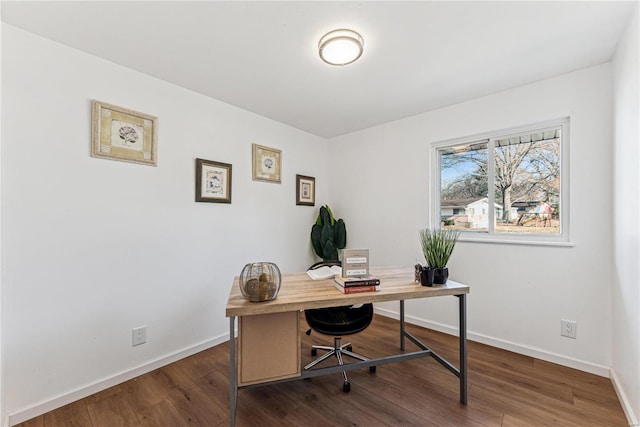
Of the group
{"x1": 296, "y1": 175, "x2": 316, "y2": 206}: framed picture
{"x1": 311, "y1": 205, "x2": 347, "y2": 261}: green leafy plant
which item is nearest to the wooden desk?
{"x1": 311, "y1": 205, "x2": 347, "y2": 261}: green leafy plant

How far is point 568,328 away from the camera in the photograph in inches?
86.7

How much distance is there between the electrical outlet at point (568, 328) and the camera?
7.14 ft

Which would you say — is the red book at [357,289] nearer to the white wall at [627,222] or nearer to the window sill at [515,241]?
the white wall at [627,222]

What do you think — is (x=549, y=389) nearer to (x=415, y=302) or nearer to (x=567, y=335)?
Answer: (x=567, y=335)

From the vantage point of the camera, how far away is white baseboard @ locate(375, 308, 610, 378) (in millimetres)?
2100

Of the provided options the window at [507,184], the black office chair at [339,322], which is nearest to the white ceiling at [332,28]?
the window at [507,184]

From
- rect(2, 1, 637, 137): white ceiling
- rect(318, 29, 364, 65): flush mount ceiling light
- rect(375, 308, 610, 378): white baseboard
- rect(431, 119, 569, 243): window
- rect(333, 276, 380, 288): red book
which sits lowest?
rect(375, 308, 610, 378): white baseboard

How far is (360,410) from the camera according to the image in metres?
1.74

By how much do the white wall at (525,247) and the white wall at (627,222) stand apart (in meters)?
0.13

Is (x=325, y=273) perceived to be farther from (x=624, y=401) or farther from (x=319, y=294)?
(x=624, y=401)

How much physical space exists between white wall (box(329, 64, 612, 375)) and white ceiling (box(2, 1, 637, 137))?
26cm

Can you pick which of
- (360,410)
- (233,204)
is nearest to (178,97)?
(233,204)

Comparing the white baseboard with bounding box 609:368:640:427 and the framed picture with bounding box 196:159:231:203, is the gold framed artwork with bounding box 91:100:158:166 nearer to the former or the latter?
the framed picture with bounding box 196:159:231:203

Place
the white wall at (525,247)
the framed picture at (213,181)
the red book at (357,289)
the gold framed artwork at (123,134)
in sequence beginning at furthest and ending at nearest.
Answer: the framed picture at (213,181) < the white wall at (525,247) < the gold framed artwork at (123,134) < the red book at (357,289)
